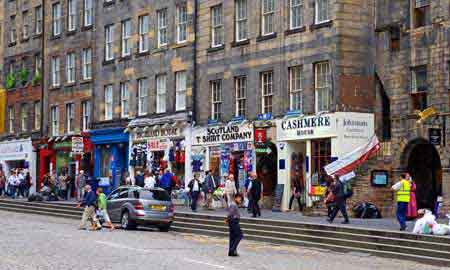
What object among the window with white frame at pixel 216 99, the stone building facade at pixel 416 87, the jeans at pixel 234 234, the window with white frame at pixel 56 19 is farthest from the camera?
the window with white frame at pixel 56 19

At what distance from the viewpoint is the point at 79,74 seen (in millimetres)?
57938

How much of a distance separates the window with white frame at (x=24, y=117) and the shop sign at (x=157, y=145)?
16410 millimetres

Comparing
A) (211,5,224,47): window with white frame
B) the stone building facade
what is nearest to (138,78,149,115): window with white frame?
(211,5,224,47): window with white frame

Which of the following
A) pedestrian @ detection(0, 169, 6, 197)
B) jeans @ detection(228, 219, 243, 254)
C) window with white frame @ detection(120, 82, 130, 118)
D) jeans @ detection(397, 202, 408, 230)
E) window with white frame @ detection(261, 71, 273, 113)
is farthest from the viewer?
pedestrian @ detection(0, 169, 6, 197)

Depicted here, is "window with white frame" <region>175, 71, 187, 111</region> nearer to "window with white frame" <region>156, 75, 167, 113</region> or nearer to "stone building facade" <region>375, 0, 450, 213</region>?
"window with white frame" <region>156, 75, 167, 113</region>

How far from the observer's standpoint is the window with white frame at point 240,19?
4362cm

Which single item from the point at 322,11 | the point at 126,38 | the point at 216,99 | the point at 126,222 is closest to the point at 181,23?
the point at 216,99

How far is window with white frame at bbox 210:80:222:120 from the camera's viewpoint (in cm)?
4536

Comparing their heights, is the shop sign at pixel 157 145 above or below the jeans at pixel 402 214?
above

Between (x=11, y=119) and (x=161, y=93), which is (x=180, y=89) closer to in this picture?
(x=161, y=93)

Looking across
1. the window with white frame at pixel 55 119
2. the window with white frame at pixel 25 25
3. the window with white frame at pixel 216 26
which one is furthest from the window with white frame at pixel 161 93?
the window with white frame at pixel 25 25

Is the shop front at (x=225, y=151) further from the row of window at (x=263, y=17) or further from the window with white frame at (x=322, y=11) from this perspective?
the window with white frame at (x=322, y=11)

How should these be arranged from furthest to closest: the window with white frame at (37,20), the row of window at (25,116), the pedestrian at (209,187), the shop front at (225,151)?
the window with white frame at (37,20) → the row of window at (25,116) → the shop front at (225,151) → the pedestrian at (209,187)

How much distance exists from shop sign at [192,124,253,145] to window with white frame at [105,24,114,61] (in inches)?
401
